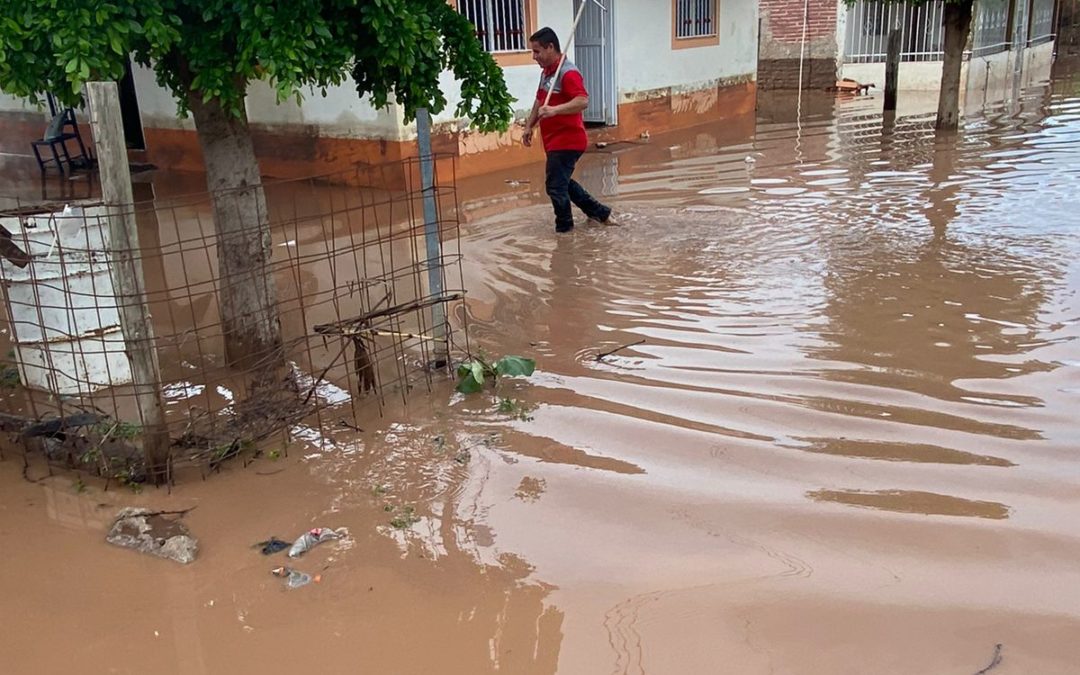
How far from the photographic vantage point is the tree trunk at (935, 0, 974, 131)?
12.6 meters

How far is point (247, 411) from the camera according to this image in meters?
4.11

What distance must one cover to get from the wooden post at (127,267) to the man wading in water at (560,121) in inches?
158

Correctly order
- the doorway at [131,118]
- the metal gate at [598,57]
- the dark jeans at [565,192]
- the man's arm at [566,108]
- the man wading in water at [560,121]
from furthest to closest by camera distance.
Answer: the doorway at [131,118] < the metal gate at [598,57] < the dark jeans at [565,192] < the man wading in water at [560,121] < the man's arm at [566,108]

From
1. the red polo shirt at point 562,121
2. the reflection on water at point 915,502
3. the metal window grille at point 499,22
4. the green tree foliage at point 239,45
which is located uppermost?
the metal window grille at point 499,22

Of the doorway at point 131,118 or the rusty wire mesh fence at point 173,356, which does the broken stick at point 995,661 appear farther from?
the doorway at point 131,118

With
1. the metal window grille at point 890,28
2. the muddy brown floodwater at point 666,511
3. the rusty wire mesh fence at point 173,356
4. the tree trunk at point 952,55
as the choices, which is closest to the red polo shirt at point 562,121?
the muddy brown floodwater at point 666,511

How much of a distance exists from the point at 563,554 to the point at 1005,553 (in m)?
1.50

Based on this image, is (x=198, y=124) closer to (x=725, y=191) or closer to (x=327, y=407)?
(x=327, y=407)

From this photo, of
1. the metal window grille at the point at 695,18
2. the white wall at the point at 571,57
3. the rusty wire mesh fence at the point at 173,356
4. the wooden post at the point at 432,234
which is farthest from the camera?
the metal window grille at the point at 695,18

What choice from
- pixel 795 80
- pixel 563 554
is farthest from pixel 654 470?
A: pixel 795 80

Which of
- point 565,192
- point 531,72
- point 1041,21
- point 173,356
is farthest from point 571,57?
point 1041,21

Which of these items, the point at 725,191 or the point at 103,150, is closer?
the point at 103,150

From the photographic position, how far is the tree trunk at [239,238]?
453 centimetres

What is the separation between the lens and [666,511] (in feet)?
11.1
